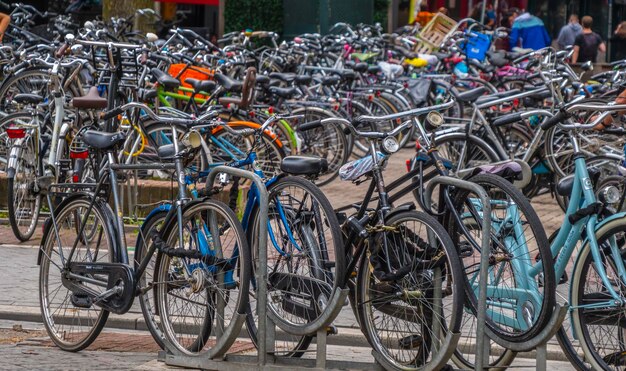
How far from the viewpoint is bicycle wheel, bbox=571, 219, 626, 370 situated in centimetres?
593

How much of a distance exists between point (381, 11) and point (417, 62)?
7.81 metres

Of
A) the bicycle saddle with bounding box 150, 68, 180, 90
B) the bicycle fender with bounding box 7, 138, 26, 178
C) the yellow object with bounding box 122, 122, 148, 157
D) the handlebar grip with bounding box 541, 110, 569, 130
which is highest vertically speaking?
the handlebar grip with bounding box 541, 110, 569, 130

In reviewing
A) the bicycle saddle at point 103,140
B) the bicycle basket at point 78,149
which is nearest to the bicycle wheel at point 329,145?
the bicycle basket at point 78,149

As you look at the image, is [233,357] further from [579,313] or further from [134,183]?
[134,183]

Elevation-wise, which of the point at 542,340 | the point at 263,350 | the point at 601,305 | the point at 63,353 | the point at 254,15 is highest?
the point at 254,15

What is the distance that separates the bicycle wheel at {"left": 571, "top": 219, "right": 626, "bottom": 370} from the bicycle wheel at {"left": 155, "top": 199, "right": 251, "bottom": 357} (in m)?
1.51

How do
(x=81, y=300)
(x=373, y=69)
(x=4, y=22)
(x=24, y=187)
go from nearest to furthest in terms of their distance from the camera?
1. (x=81, y=300)
2. (x=24, y=187)
3. (x=4, y=22)
4. (x=373, y=69)

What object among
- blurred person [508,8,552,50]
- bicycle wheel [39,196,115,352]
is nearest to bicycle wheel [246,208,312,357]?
bicycle wheel [39,196,115,352]

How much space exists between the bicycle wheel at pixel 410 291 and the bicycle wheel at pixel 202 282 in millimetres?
595

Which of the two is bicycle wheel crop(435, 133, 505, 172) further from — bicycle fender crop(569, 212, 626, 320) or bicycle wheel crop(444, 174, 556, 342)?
bicycle fender crop(569, 212, 626, 320)

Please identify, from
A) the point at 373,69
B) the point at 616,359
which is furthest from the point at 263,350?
the point at 373,69

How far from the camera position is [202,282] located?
6.48m

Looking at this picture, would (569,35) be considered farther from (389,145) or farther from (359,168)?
(359,168)

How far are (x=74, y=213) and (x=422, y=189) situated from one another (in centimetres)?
191
